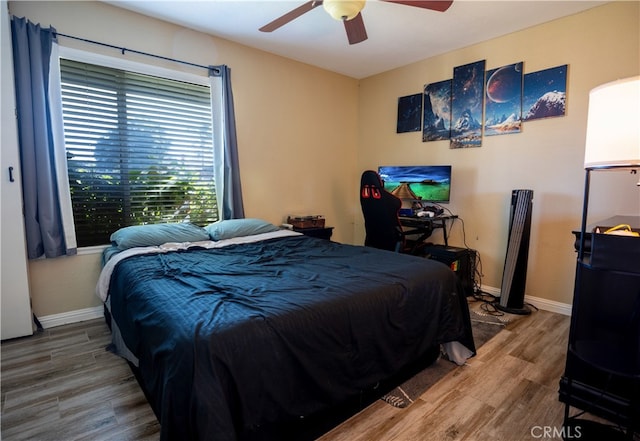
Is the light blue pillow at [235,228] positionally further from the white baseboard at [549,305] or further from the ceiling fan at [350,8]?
the white baseboard at [549,305]

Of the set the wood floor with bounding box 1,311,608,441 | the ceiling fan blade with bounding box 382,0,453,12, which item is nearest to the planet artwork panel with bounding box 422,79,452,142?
the ceiling fan blade with bounding box 382,0,453,12

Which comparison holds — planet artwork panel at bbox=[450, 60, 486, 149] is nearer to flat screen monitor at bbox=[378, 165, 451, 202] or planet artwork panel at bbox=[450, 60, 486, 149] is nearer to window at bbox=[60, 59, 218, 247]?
flat screen monitor at bbox=[378, 165, 451, 202]

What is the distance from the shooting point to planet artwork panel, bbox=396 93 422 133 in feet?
13.2

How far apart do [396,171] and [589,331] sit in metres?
2.65

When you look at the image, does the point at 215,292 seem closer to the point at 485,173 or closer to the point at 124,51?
the point at 124,51

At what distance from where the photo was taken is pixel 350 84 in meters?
4.70

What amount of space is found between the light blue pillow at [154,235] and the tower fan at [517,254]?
9.36ft

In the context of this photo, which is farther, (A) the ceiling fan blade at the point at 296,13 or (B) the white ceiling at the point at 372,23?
(B) the white ceiling at the point at 372,23

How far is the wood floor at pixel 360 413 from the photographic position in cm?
155

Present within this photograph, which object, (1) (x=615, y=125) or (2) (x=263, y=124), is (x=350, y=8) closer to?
(1) (x=615, y=125)

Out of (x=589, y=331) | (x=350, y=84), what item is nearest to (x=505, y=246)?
(x=589, y=331)

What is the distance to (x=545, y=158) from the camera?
3.08 m

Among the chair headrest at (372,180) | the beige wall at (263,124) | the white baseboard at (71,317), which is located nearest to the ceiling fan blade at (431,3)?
the chair headrest at (372,180)

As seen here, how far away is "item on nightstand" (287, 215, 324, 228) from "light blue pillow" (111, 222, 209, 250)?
3.91 ft
